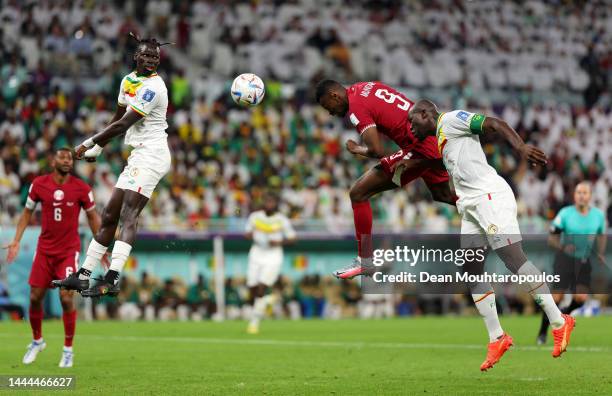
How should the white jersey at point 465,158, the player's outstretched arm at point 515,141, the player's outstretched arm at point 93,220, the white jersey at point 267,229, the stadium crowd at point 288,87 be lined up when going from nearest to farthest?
the player's outstretched arm at point 515,141 < the white jersey at point 465,158 < the player's outstretched arm at point 93,220 < the white jersey at point 267,229 < the stadium crowd at point 288,87

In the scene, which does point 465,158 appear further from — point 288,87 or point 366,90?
point 288,87

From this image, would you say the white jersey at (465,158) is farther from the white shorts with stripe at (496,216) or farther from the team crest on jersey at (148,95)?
the team crest on jersey at (148,95)

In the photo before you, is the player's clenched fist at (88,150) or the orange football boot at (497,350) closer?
the orange football boot at (497,350)

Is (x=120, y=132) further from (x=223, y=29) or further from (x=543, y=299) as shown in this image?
(x=223, y=29)

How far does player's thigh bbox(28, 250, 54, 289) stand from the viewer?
1480 cm

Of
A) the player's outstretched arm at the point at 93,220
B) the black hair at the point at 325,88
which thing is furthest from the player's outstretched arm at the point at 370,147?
the player's outstretched arm at the point at 93,220

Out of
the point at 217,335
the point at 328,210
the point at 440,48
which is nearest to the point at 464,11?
the point at 440,48

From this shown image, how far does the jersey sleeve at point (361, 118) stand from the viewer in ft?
42.3

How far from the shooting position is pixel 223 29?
3338 centimetres

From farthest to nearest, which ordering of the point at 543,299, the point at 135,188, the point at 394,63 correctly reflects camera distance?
the point at 394,63
the point at 135,188
the point at 543,299

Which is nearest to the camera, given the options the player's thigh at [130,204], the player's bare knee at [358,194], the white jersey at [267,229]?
the player's thigh at [130,204]

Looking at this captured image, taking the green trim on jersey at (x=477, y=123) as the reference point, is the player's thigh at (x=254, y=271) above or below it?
below

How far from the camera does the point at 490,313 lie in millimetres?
12344

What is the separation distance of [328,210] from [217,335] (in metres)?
8.37
